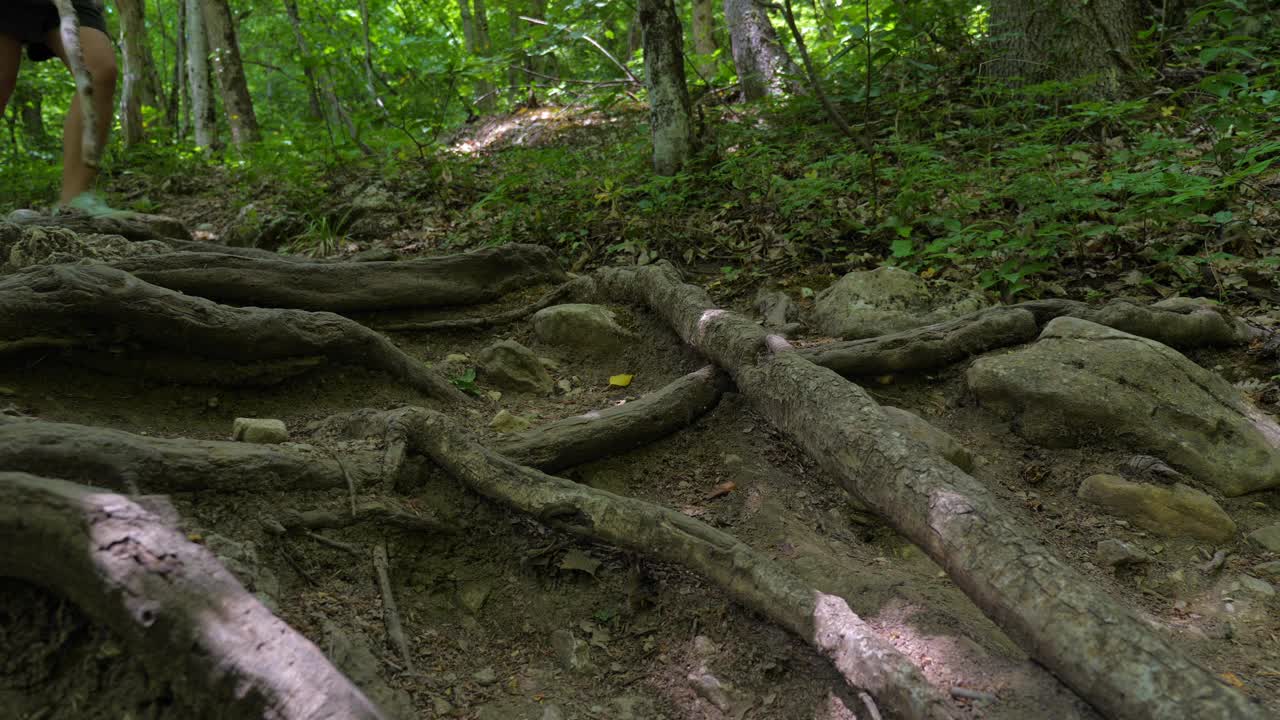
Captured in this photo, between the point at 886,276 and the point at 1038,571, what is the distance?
108 inches

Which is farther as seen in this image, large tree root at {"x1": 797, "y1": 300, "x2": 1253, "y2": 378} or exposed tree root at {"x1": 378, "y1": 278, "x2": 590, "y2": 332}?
exposed tree root at {"x1": 378, "y1": 278, "x2": 590, "y2": 332}

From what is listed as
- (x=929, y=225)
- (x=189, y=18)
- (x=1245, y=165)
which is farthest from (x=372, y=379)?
(x=189, y=18)

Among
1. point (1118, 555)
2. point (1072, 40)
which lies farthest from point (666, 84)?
point (1118, 555)

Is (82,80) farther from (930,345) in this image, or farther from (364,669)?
(930,345)

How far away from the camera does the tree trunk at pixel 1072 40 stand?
6520mm

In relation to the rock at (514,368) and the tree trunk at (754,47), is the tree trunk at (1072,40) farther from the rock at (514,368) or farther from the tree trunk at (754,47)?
the rock at (514,368)

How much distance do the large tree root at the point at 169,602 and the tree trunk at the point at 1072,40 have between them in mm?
7012

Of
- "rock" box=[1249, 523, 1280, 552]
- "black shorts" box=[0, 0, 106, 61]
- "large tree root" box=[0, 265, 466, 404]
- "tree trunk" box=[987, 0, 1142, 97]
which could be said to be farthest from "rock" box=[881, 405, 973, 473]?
"black shorts" box=[0, 0, 106, 61]

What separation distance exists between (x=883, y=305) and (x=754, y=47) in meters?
5.52

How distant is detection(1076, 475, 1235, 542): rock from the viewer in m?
2.92

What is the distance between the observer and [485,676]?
216 cm

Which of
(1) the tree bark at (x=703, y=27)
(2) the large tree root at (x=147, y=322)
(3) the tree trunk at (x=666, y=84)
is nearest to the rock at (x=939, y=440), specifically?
(2) the large tree root at (x=147, y=322)

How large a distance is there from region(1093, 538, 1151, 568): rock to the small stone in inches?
89.0

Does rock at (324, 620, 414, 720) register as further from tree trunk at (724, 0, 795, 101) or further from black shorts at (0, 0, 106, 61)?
tree trunk at (724, 0, 795, 101)
